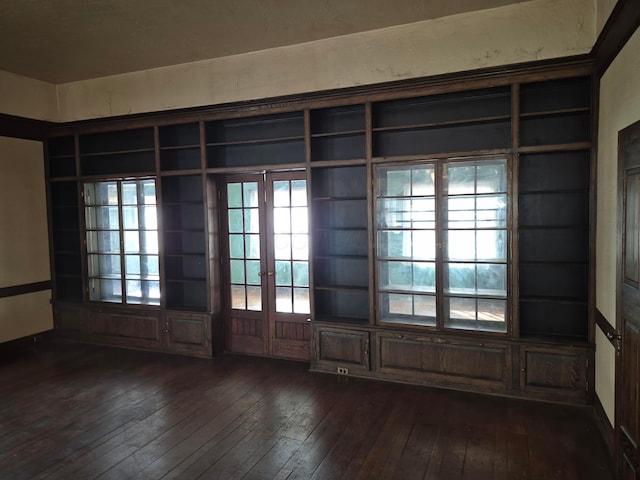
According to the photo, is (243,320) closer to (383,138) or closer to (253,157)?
(253,157)

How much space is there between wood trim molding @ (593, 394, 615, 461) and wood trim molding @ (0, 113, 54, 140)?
6.85m

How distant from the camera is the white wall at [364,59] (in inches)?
145

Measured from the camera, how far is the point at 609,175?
3.17 metres

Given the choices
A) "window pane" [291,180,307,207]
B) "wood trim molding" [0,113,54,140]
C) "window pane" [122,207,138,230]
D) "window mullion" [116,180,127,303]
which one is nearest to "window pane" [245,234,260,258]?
"window pane" [291,180,307,207]

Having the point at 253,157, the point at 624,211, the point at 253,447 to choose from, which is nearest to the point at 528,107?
the point at 624,211

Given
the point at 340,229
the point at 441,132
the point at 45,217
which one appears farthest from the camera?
the point at 45,217

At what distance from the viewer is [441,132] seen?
4305 mm

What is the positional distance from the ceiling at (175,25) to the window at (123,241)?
5.14 ft

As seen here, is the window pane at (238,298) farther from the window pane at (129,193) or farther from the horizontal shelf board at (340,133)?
the horizontal shelf board at (340,133)

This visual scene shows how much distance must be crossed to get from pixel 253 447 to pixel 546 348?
257 cm

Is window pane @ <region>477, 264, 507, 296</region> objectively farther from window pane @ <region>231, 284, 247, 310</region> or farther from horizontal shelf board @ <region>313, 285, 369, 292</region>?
window pane @ <region>231, 284, 247, 310</region>

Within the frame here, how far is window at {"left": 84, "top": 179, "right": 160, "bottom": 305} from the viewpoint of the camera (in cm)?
555

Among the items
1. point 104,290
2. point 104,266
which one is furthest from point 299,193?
point 104,290

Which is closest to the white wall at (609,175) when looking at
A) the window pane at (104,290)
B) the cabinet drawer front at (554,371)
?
the cabinet drawer front at (554,371)
